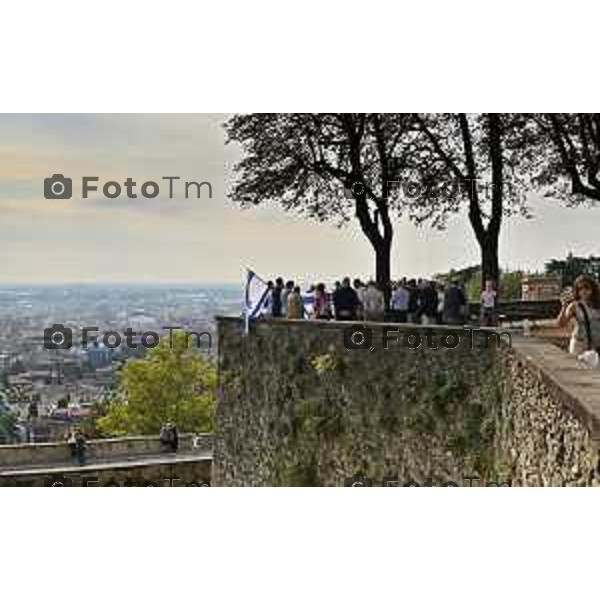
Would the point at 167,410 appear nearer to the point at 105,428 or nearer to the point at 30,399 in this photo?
the point at 105,428

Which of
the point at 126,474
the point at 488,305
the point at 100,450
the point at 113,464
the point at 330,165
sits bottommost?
the point at 126,474

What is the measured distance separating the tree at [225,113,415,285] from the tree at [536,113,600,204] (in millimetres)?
1424

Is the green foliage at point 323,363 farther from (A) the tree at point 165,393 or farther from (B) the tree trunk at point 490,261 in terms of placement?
(B) the tree trunk at point 490,261

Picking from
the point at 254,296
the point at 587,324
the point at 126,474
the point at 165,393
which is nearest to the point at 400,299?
the point at 254,296

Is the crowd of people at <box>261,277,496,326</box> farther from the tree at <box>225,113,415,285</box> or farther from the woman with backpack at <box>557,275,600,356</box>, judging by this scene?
the woman with backpack at <box>557,275,600,356</box>

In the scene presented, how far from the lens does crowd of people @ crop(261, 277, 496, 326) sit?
13992mm

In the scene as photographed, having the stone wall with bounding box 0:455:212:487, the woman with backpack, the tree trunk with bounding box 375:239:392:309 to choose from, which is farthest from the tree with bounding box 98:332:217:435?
the woman with backpack

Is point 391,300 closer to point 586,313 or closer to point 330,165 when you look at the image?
point 330,165

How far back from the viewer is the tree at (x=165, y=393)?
14383 millimetres

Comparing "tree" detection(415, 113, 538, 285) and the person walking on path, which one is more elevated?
"tree" detection(415, 113, 538, 285)

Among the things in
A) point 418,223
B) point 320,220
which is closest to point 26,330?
point 320,220

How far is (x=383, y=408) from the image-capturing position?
601 inches

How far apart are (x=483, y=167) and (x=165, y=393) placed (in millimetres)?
5126

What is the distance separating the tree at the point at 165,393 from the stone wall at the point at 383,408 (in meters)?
0.35
